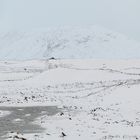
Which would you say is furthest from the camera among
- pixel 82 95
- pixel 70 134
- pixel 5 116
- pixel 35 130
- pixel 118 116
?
pixel 82 95

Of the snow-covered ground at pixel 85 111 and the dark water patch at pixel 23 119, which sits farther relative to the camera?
the dark water patch at pixel 23 119

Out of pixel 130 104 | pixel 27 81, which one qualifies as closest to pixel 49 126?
pixel 130 104

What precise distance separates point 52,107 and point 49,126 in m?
11.5

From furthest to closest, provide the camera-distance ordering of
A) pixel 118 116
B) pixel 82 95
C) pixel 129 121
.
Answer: pixel 82 95 → pixel 118 116 → pixel 129 121

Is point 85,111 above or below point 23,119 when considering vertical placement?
below

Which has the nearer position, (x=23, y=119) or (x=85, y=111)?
(x=23, y=119)

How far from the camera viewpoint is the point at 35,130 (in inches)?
973

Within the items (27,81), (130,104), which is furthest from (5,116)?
(27,81)

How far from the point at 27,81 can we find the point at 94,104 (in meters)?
29.5

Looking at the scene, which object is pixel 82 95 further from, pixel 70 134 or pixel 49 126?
pixel 70 134

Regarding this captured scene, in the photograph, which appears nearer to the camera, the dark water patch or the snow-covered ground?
the snow-covered ground

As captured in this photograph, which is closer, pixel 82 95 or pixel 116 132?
pixel 116 132

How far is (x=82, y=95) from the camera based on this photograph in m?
46.2

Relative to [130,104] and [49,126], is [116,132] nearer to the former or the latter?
[49,126]
